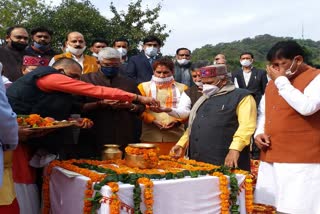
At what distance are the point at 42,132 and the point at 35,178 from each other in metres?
0.79

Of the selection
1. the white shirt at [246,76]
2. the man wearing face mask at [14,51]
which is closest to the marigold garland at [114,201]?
the man wearing face mask at [14,51]

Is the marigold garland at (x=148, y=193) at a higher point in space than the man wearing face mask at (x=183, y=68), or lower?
lower

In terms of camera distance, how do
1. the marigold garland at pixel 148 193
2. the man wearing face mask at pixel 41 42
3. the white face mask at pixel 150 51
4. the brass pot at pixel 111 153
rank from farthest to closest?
the white face mask at pixel 150 51 → the man wearing face mask at pixel 41 42 → the brass pot at pixel 111 153 → the marigold garland at pixel 148 193

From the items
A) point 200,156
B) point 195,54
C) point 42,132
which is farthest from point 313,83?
point 195,54

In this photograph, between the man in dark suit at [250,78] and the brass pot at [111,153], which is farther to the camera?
the man in dark suit at [250,78]

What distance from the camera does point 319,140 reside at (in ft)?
13.2

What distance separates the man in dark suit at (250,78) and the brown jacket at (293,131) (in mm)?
5983

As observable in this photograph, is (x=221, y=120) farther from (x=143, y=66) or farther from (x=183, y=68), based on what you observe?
(x=183, y=68)

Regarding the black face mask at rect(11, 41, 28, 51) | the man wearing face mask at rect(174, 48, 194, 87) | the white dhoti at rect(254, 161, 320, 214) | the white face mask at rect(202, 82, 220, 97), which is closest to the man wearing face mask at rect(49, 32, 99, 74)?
the black face mask at rect(11, 41, 28, 51)

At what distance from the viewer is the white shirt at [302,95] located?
3.84 meters

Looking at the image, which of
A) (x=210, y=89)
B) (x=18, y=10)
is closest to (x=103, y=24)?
(x=18, y=10)

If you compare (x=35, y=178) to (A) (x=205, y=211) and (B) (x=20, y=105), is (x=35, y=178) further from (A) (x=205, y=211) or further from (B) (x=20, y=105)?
(A) (x=205, y=211)

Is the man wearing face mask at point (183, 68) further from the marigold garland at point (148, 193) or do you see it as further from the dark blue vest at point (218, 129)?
the marigold garland at point (148, 193)

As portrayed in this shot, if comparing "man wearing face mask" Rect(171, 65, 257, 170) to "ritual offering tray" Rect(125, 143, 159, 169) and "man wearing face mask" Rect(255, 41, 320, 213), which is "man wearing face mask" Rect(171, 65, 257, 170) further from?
"ritual offering tray" Rect(125, 143, 159, 169)
